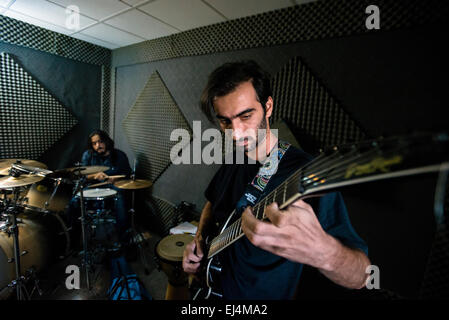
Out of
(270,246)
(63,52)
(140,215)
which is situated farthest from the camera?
(140,215)

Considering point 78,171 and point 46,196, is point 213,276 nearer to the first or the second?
point 78,171

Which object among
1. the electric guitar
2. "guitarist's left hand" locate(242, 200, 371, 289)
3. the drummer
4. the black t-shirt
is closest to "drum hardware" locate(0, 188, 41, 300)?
A: the drummer

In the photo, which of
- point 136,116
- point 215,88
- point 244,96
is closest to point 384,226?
point 244,96

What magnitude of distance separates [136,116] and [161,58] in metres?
1.28

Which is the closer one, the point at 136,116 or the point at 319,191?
the point at 319,191

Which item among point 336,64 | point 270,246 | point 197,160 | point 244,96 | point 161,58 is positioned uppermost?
point 161,58

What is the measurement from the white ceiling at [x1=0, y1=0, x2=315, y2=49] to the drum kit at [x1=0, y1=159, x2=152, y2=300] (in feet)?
7.07

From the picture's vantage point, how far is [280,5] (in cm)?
208

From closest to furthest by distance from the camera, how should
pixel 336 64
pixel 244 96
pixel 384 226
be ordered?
pixel 244 96, pixel 384 226, pixel 336 64

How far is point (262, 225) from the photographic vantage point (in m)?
0.70

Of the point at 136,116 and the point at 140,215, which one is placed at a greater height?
the point at 136,116

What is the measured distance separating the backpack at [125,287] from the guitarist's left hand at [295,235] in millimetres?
1800

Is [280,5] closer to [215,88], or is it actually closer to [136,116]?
[215,88]

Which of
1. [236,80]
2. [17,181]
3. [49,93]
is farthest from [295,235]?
[49,93]
